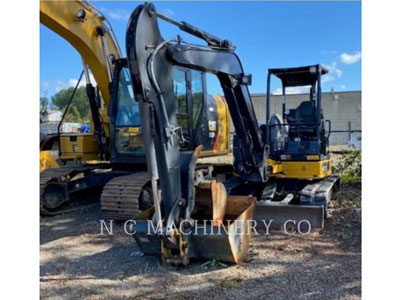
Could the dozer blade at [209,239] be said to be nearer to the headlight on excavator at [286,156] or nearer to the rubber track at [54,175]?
the headlight on excavator at [286,156]

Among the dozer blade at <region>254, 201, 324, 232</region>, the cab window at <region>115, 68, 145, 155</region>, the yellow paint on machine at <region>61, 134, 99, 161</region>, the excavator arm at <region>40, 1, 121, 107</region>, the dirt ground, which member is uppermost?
the excavator arm at <region>40, 1, 121, 107</region>

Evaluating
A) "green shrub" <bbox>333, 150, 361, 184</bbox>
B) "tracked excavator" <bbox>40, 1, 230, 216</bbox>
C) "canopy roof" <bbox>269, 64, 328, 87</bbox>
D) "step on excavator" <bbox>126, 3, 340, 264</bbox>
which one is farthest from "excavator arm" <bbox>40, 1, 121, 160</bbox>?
"green shrub" <bbox>333, 150, 361, 184</bbox>

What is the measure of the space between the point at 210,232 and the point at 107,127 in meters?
4.01

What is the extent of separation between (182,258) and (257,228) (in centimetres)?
194

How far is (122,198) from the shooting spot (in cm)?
549

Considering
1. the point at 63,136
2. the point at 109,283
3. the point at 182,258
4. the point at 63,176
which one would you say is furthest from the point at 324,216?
the point at 63,136

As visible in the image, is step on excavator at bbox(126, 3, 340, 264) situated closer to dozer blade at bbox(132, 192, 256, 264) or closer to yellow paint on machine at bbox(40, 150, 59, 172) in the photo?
dozer blade at bbox(132, 192, 256, 264)

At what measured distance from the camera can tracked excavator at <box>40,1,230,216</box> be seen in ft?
18.7

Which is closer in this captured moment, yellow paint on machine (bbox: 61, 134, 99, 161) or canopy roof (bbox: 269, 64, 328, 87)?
canopy roof (bbox: 269, 64, 328, 87)

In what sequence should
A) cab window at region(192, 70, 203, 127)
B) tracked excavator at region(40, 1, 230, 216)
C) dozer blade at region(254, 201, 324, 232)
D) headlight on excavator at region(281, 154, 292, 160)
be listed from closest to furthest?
1. dozer blade at region(254, 201, 324, 232)
2. tracked excavator at region(40, 1, 230, 216)
3. headlight on excavator at region(281, 154, 292, 160)
4. cab window at region(192, 70, 203, 127)

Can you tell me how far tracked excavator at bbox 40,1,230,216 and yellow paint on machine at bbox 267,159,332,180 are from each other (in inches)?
54.5

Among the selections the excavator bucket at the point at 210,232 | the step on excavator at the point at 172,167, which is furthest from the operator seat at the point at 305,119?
the excavator bucket at the point at 210,232

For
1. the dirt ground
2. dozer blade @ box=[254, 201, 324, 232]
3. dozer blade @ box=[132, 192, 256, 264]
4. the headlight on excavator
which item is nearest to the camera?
the dirt ground

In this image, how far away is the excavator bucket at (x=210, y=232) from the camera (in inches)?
149
